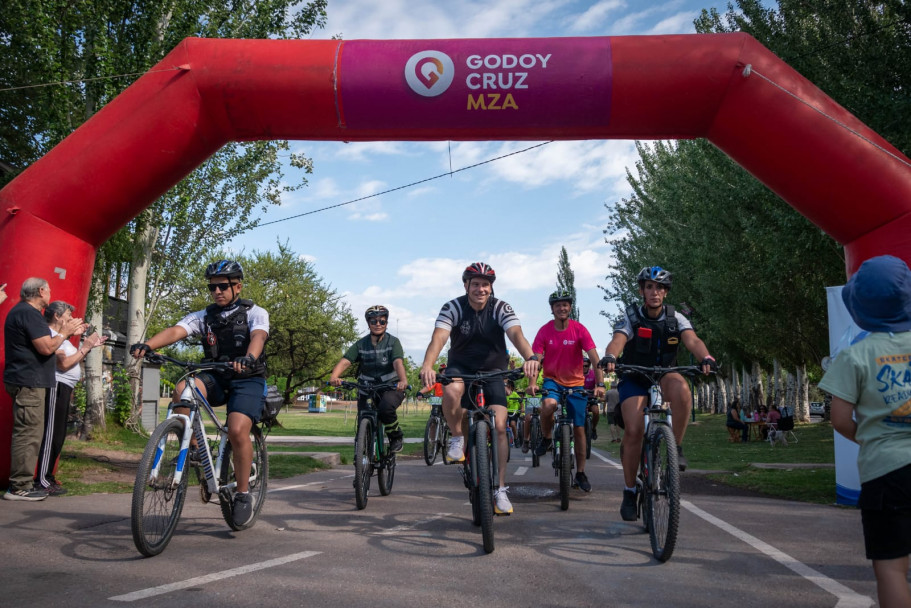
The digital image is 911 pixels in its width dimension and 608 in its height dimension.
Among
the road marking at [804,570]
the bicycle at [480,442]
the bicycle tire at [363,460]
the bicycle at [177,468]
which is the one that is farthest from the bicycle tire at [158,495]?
the road marking at [804,570]

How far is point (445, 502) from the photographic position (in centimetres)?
830

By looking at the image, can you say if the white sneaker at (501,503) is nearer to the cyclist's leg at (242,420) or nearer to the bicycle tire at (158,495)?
the cyclist's leg at (242,420)

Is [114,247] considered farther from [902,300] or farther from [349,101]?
[902,300]

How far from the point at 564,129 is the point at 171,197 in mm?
9825

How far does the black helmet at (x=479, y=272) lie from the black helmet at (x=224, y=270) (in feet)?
6.32

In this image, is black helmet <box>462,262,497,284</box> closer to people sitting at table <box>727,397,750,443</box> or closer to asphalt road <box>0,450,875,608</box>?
asphalt road <box>0,450,875,608</box>

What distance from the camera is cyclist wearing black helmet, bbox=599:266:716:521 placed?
20.8ft

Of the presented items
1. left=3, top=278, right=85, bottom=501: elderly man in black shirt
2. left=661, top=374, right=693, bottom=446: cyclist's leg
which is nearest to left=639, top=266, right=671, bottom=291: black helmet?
left=661, top=374, right=693, bottom=446: cyclist's leg

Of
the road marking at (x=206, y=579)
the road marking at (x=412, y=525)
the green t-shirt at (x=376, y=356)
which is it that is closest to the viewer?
the road marking at (x=206, y=579)

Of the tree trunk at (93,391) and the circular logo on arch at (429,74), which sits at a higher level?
the circular logo on arch at (429,74)

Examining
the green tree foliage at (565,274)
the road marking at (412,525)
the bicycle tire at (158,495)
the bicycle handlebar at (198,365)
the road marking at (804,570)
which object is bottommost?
the road marking at (804,570)

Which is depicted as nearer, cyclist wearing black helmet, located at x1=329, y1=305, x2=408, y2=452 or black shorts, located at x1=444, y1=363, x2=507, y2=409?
black shorts, located at x1=444, y1=363, x2=507, y2=409

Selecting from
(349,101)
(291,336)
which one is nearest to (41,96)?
(349,101)

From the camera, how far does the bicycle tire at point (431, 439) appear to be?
13672 millimetres
